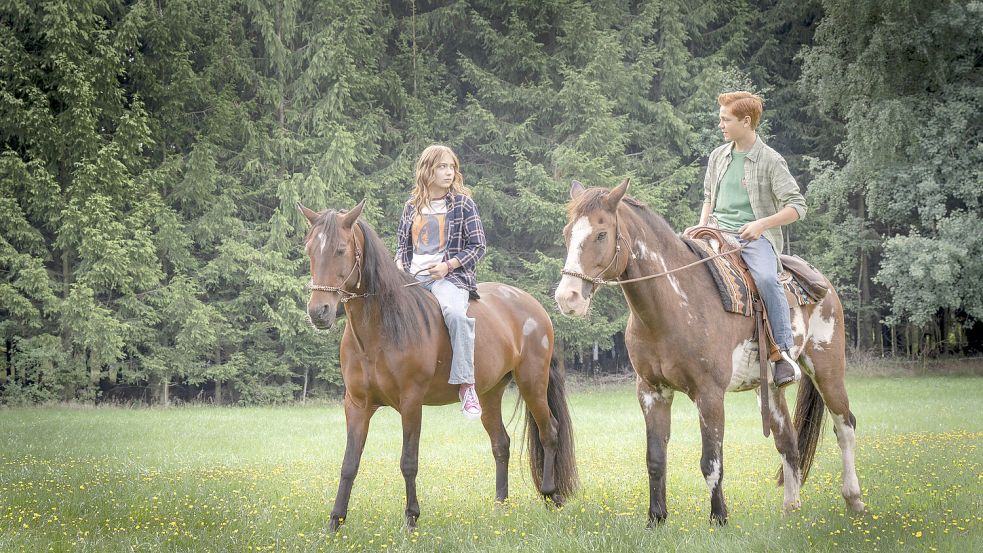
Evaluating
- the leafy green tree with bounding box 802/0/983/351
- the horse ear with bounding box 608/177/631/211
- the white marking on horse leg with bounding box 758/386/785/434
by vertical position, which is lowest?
the white marking on horse leg with bounding box 758/386/785/434

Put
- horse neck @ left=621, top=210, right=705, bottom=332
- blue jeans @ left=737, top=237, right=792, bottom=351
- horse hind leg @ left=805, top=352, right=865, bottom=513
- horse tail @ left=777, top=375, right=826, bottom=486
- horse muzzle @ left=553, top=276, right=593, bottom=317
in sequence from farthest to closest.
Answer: horse tail @ left=777, top=375, right=826, bottom=486, horse hind leg @ left=805, top=352, right=865, bottom=513, blue jeans @ left=737, top=237, right=792, bottom=351, horse neck @ left=621, top=210, right=705, bottom=332, horse muzzle @ left=553, top=276, right=593, bottom=317

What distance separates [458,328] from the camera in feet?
22.3

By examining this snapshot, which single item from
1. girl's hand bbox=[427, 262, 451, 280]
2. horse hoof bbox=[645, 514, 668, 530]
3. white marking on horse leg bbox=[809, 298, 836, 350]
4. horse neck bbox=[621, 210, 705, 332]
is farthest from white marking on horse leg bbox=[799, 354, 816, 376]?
girl's hand bbox=[427, 262, 451, 280]

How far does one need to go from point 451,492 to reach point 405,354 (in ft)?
9.47

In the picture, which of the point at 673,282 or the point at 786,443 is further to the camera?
the point at 786,443

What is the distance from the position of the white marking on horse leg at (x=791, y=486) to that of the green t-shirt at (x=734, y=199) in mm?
2153

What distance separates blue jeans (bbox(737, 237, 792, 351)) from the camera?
6.39 meters

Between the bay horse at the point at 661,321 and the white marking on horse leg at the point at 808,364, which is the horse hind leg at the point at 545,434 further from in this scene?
the white marking on horse leg at the point at 808,364

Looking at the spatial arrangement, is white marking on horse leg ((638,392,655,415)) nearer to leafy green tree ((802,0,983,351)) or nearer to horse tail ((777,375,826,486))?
horse tail ((777,375,826,486))

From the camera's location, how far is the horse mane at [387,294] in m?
6.29

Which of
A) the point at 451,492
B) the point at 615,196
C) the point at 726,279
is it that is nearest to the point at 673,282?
the point at 726,279

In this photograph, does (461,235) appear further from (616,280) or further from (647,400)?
(647,400)

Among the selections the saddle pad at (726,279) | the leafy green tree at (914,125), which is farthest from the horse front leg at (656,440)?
the leafy green tree at (914,125)

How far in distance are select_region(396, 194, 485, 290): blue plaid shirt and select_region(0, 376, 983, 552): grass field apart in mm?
2056
